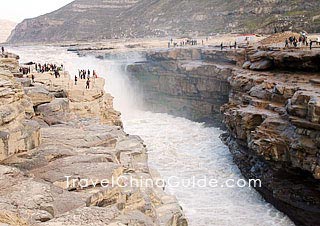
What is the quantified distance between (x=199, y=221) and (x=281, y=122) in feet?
20.1

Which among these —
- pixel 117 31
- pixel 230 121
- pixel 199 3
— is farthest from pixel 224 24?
pixel 230 121

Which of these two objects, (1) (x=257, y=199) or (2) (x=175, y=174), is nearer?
(1) (x=257, y=199)

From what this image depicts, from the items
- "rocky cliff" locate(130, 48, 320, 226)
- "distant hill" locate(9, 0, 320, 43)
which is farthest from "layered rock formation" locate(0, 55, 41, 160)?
"distant hill" locate(9, 0, 320, 43)

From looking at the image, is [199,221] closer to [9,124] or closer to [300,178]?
[300,178]

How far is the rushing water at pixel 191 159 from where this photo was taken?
2025 centimetres

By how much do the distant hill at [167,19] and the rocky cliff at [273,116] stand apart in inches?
1144

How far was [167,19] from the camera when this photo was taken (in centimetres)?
10550

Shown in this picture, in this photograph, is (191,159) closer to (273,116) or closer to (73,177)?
(273,116)

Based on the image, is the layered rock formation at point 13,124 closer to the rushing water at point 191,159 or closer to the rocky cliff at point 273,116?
the rushing water at point 191,159

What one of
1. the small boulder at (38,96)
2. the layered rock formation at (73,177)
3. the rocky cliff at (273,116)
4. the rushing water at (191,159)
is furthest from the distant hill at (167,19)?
the layered rock formation at (73,177)

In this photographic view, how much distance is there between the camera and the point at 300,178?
20547 millimetres

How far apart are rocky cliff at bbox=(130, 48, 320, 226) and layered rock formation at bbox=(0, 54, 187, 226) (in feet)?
21.1

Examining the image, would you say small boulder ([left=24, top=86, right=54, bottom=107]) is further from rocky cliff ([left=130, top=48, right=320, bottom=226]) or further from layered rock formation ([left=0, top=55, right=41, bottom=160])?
rocky cliff ([left=130, top=48, right=320, bottom=226])

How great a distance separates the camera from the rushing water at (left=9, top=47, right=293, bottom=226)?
2025cm
